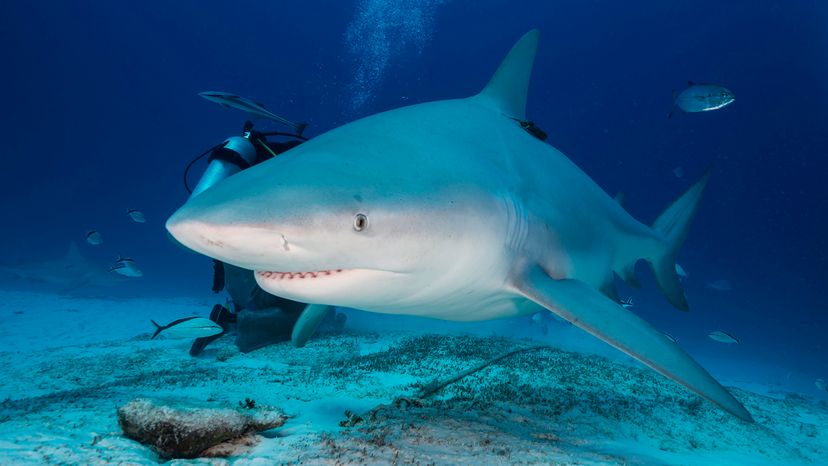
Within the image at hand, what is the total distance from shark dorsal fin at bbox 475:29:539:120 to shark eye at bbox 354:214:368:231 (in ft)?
8.37

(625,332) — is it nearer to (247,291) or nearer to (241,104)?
(241,104)

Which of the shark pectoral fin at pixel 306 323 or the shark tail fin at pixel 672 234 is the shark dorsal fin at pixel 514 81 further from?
the shark pectoral fin at pixel 306 323

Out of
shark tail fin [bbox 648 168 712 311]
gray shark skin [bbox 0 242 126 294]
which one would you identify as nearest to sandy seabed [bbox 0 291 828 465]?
shark tail fin [bbox 648 168 712 311]

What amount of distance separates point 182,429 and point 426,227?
155 cm

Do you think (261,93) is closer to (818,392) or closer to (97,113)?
(97,113)

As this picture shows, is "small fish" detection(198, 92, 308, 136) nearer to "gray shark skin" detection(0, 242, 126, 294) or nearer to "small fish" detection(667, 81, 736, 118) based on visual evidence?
"small fish" detection(667, 81, 736, 118)

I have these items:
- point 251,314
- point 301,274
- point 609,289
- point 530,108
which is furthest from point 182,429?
point 530,108

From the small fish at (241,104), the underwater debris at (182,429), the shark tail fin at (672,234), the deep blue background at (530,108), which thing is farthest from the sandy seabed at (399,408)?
the deep blue background at (530,108)

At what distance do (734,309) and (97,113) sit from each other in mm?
80913

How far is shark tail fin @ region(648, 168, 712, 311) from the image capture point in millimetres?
4453

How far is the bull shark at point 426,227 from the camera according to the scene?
1485 mm

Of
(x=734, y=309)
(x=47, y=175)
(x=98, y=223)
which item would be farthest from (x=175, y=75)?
(x=734, y=309)

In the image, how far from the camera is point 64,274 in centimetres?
2111

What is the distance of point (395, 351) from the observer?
5852 mm
